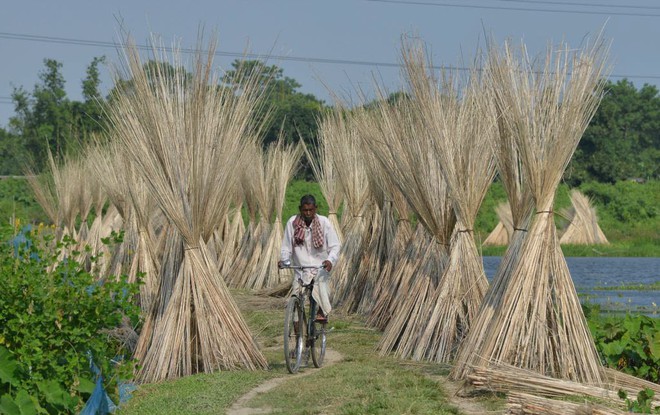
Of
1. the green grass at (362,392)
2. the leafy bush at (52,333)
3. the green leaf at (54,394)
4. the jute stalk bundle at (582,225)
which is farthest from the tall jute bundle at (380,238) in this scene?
the jute stalk bundle at (582,225)

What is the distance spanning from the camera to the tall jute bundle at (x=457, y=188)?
8.49 m

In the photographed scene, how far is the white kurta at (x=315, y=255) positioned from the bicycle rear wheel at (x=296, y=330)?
0.18m

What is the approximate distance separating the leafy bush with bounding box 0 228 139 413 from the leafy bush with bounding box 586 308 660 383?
354 cm

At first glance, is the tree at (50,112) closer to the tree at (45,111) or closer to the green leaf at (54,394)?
the tree at (45,111)

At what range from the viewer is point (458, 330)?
28.2 ft

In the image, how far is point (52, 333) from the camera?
6.84 meters

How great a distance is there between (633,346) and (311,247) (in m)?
2.81

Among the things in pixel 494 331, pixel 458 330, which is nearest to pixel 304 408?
pixel 494 331

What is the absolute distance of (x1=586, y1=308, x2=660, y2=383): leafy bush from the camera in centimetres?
747

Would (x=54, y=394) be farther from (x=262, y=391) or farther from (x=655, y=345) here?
(x=655, y=345)

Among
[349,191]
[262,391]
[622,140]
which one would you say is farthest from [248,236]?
[622,140]

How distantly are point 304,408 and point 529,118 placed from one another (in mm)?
2546

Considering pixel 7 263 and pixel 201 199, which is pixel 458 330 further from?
pixel 7 263

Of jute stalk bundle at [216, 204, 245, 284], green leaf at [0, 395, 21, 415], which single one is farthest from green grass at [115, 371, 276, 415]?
jute stalk bundle at [216, 204, 245, 284]
